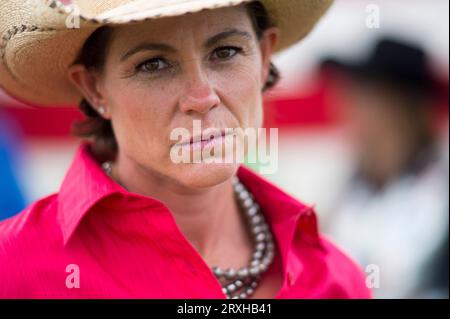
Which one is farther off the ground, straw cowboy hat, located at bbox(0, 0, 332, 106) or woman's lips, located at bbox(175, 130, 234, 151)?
straw cowboy hat, located at bbox(0, 0, 332, 106)

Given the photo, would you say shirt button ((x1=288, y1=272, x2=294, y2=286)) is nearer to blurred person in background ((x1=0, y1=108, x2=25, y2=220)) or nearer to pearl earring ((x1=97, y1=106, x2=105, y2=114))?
pearl earring ((x1=97, y1=106, x2=105, y2=114))

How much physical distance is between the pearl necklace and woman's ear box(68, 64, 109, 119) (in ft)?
0.72

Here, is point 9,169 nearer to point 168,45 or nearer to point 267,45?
point 267,45

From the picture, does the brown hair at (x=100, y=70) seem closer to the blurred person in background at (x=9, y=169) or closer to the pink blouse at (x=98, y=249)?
the pink blouse at (x=98, y=249)

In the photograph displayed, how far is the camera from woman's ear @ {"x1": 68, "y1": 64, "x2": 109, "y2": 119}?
92.3 inches

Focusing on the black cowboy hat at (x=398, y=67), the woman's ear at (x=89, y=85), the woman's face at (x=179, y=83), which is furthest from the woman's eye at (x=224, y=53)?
the black cowboy hat at (x=398, y=67)

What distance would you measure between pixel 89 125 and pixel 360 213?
2674 millimetres

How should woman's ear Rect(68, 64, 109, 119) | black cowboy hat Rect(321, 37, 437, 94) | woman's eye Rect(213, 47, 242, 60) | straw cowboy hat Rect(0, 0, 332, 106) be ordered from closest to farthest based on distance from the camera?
straw cowboy hat Rect(0, 0, 332, 106)
woman's eye Rect(213, 47, 242, 60)
woman's ear Rect(68, 64, 109, 119)
black cowboy hat Rect(321, 37, 437, 94)

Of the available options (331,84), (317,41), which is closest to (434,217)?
(331,84)

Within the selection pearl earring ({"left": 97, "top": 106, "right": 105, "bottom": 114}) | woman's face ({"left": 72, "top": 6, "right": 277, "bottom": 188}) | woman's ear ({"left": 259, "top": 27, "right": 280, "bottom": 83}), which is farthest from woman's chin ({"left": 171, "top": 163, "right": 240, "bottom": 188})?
woman's ear ({"left": 259, "top": 27, "right": 280, "bottom": 83})

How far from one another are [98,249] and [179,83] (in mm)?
528

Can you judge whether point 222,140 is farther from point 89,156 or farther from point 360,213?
point 360,213

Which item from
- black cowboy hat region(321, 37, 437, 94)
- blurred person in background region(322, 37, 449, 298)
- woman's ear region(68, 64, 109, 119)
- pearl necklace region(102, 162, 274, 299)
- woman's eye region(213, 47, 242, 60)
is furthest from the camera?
black cowboy hat region(321, 37, 437, 94)

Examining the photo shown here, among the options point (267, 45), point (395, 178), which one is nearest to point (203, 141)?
point (267, 45)
